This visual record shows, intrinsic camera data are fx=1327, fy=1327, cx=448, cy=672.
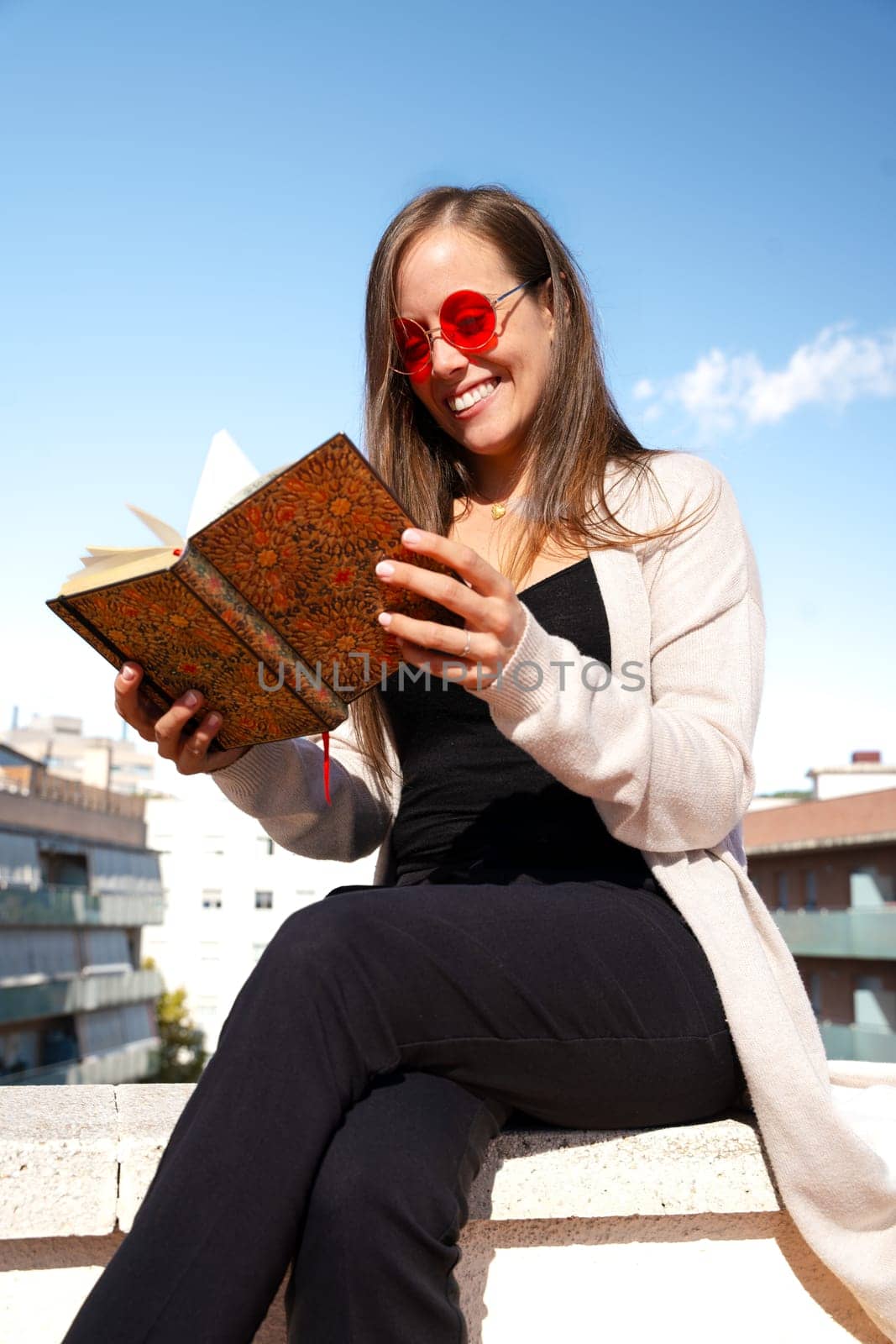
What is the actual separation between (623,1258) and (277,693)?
101 cm

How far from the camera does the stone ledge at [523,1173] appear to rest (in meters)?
1.85

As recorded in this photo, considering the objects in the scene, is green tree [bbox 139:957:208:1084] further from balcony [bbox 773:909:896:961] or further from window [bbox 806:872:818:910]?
window [bbox 806:872:818:910]

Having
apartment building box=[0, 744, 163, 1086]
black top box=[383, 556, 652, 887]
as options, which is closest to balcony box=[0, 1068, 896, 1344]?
black top box=[383, 556, 652, 887]

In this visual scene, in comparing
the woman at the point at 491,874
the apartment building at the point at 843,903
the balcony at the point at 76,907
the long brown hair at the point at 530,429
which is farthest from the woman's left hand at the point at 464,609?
the balcony at the point at 76,907

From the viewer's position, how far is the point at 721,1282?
2051 mm

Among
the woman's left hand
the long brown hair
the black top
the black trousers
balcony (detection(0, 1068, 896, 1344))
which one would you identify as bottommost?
balcony (detection(0, 1068, 896, 1344))

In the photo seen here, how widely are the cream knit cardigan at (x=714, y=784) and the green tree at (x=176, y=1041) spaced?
46227mm

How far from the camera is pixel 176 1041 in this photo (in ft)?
162

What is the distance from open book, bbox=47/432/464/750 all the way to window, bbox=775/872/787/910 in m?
37.3

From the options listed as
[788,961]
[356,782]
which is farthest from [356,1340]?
[356,782]

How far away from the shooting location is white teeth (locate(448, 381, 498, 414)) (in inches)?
102

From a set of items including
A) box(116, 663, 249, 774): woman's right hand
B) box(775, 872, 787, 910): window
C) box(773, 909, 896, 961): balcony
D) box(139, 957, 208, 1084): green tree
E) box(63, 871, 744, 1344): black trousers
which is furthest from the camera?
box(139, 957, 208, 1084): green tree

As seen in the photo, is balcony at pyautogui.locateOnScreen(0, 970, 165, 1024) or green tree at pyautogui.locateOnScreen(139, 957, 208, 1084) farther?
green tree at pyautogui.locateOnScreen(139, 957, 208, 1084)

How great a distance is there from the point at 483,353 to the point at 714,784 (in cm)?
102
